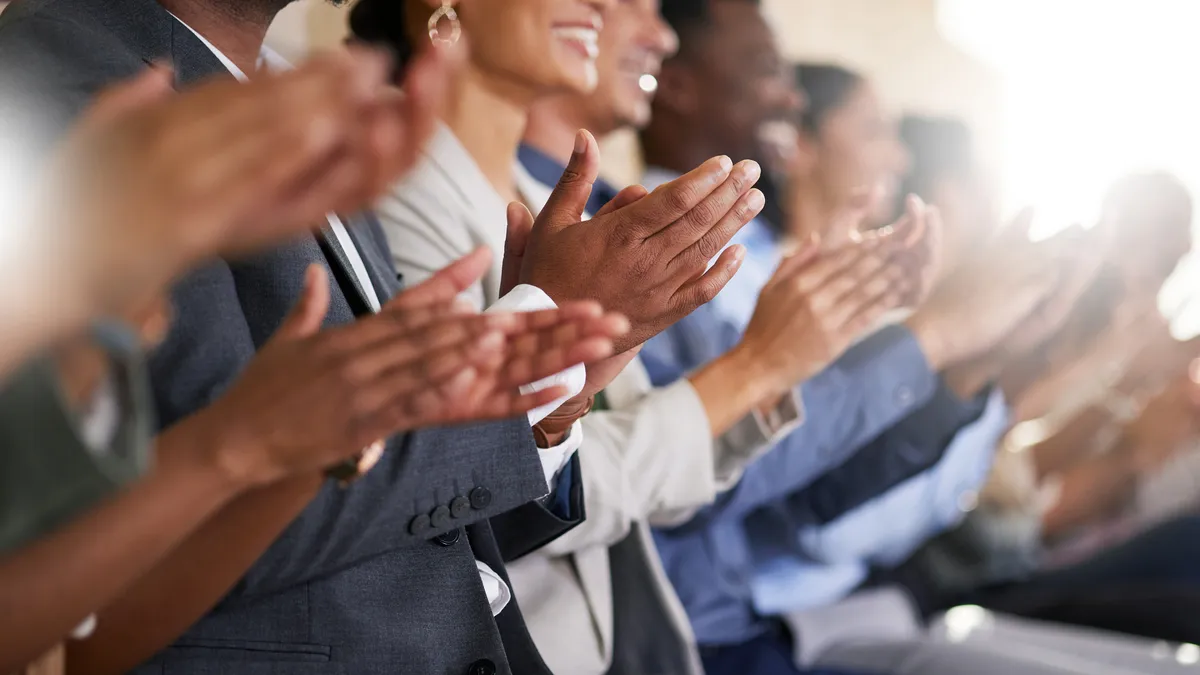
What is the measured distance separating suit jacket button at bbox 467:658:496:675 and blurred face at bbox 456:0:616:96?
549mm

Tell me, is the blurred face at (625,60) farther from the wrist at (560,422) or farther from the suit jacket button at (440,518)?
the suit jacket button at (440,518)

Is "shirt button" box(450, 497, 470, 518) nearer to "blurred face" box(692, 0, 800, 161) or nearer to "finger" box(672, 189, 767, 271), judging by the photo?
"finger" box(672, 189, 767, 271)

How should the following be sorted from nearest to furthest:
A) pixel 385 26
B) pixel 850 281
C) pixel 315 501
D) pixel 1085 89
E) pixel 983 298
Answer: pixel 315 501 → pixel 850 281 → pixel 385 26 → pixel 983 298 → pixel 1085 89

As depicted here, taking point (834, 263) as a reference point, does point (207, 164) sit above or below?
above

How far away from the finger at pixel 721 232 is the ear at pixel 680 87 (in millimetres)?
1146

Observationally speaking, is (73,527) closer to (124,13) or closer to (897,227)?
(124,13)

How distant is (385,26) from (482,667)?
2.29 feet

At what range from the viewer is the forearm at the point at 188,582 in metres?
0.51

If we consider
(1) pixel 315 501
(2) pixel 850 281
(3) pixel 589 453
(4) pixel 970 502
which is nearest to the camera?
(1) pixel 315 501

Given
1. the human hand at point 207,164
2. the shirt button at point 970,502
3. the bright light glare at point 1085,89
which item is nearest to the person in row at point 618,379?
the human hand at point 207,164

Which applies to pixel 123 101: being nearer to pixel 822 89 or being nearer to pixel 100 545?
pixel 100 545

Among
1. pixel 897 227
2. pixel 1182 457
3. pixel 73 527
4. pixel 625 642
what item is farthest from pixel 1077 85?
pixel 73 527

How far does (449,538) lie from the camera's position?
69cm

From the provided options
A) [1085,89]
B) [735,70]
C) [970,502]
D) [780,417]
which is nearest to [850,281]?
[780,417]
